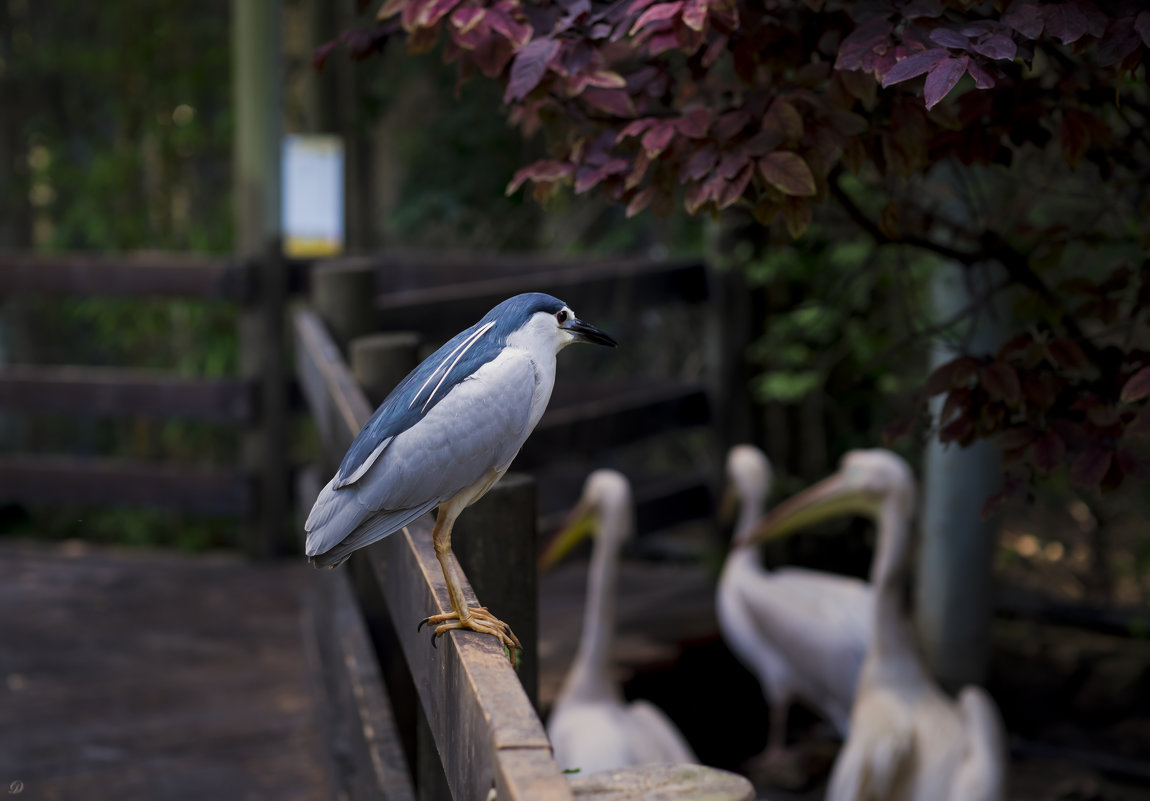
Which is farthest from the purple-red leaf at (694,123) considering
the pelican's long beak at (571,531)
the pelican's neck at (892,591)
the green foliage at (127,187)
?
Answer: the green foliage at (127,187)

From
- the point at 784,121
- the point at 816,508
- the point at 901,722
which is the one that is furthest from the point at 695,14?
the point at 816,508

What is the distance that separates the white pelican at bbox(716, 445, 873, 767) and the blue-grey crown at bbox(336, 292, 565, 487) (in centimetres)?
265

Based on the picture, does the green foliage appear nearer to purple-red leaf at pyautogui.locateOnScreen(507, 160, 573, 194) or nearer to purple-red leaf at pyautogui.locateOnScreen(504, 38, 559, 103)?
purple-red leaf at pyautogui.locateOnScreen(507, 160, 573, 194)

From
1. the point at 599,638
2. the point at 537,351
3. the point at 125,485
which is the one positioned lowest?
the point at 599,638

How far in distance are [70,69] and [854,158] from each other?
754 cm

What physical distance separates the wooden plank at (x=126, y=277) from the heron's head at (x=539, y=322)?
3.52 meters

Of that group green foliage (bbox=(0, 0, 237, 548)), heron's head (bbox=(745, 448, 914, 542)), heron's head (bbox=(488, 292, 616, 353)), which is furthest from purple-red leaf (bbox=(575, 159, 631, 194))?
green foliage (bbox=(0, 0, 237, 548))

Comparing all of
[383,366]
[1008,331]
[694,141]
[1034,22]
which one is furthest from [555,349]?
[1008,331]

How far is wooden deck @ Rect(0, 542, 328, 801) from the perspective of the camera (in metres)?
3.29

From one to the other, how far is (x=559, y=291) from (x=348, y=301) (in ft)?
2.78

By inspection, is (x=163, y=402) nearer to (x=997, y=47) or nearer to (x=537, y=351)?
(x=537, y=351)

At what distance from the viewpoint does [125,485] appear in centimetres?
544

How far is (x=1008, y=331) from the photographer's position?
3.83 metres

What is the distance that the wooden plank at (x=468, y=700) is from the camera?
1106 mm
